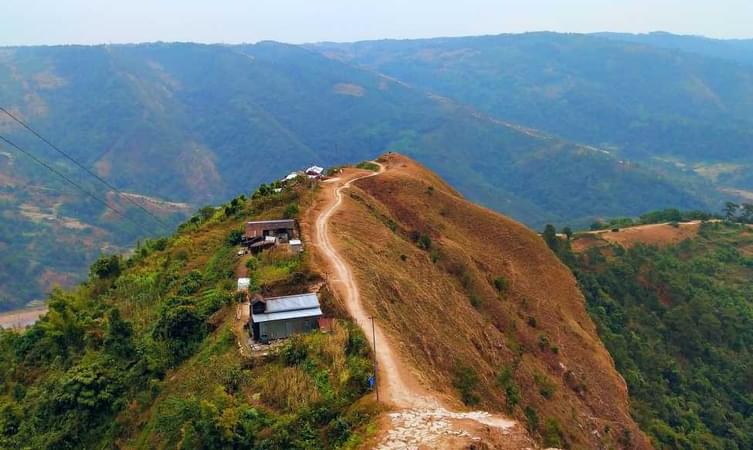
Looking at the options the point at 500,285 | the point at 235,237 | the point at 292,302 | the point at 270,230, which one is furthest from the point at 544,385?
the point at 235,237

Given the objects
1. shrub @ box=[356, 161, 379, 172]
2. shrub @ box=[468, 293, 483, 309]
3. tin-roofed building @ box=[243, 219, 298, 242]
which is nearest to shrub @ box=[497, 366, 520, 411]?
shrub @ box=[468, 293, 483, 309]

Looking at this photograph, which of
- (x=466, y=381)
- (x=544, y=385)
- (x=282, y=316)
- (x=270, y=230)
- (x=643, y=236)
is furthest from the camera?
(x=643, y=236)

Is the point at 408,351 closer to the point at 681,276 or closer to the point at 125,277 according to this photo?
the point at 125,277

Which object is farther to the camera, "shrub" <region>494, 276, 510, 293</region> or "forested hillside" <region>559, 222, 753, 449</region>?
"forested hillside" <region>559, 222, 753, 449</region>

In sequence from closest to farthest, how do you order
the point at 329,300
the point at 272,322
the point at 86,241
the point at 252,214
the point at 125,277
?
the point at 272,322 < the point at 329,300 < the point at 125,277 < the point at 252,214 < the point at 86,241

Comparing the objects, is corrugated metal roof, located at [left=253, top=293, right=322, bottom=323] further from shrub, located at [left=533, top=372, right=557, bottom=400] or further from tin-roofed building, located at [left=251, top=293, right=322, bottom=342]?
shrub, located at [left=533, top=372, right=557, bottom=400]

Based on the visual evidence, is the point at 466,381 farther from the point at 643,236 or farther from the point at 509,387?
the point at 643,236

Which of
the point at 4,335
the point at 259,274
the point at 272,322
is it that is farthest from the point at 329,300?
the point at 4,335
